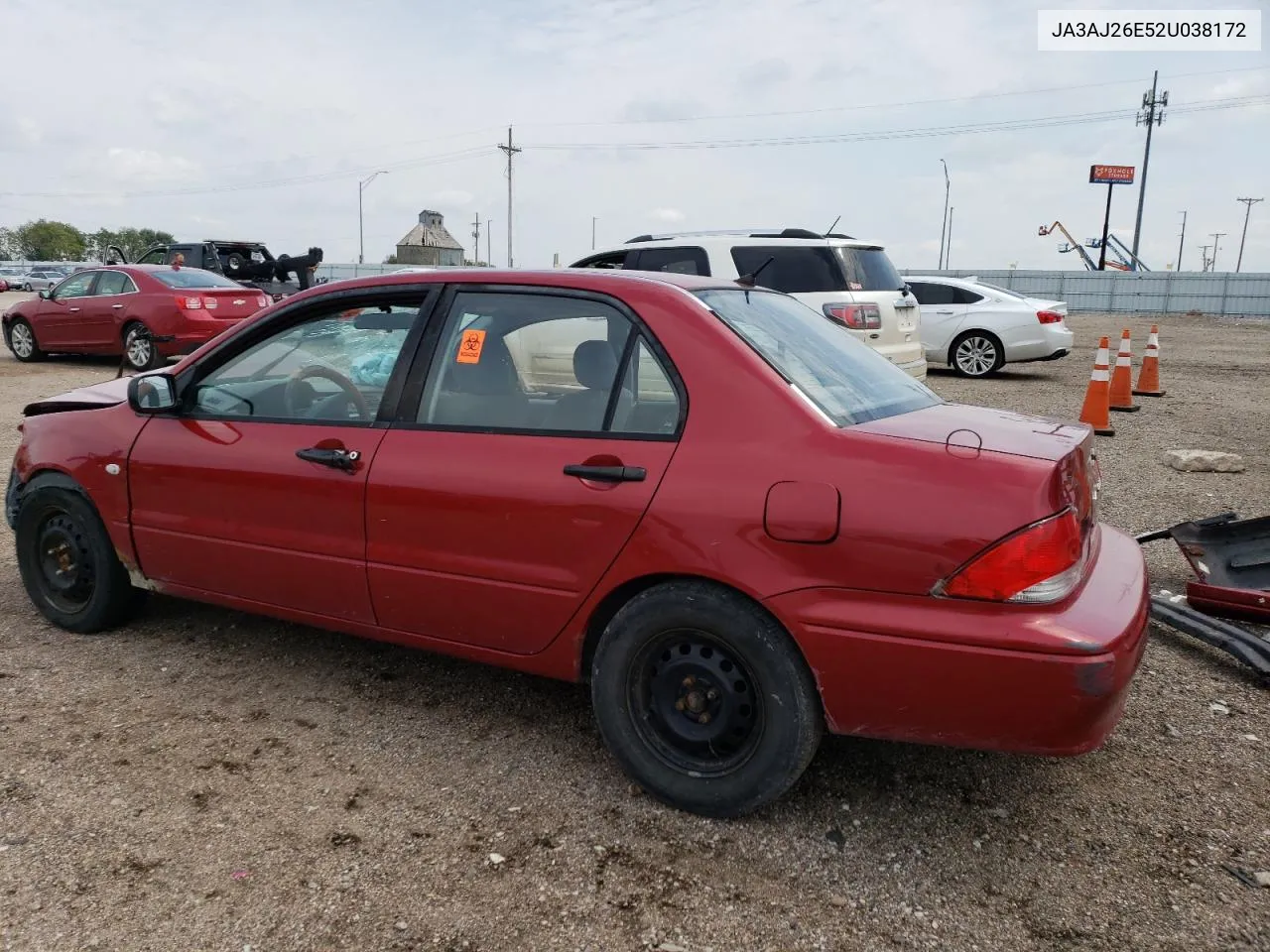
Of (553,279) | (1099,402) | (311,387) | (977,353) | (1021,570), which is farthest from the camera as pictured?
(977,353)

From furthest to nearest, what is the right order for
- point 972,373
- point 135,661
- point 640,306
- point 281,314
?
point 972,373, point 135,661, point 281,314, point 640,306

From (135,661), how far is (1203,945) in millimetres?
3622

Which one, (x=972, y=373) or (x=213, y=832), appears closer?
(x=213, y=832)

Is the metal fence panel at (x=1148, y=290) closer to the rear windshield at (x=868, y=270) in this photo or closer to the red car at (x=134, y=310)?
the rear windshield at (x=868, y=270)

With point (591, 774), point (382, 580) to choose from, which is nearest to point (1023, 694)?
point (591, 774)

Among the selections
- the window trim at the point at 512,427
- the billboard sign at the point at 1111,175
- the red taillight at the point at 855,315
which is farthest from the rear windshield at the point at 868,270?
the billboard sign at the point at 1111,175

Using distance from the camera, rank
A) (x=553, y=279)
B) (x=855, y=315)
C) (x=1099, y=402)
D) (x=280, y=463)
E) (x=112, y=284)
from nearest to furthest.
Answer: (x=553, y=279) → (x=280, y=463) → (x=855, y=315) → (x=1099, y=402) → (x=112, y=284)

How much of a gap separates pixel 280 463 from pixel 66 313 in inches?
501

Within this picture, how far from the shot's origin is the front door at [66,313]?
1359 cm

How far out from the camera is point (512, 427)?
2951 millimetres

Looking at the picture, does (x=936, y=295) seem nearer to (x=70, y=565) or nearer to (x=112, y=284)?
(x=112, y=284)

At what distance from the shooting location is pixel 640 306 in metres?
2.87

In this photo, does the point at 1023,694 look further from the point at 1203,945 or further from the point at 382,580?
the point at 382,580

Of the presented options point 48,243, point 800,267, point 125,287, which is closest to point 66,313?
point 125,287
